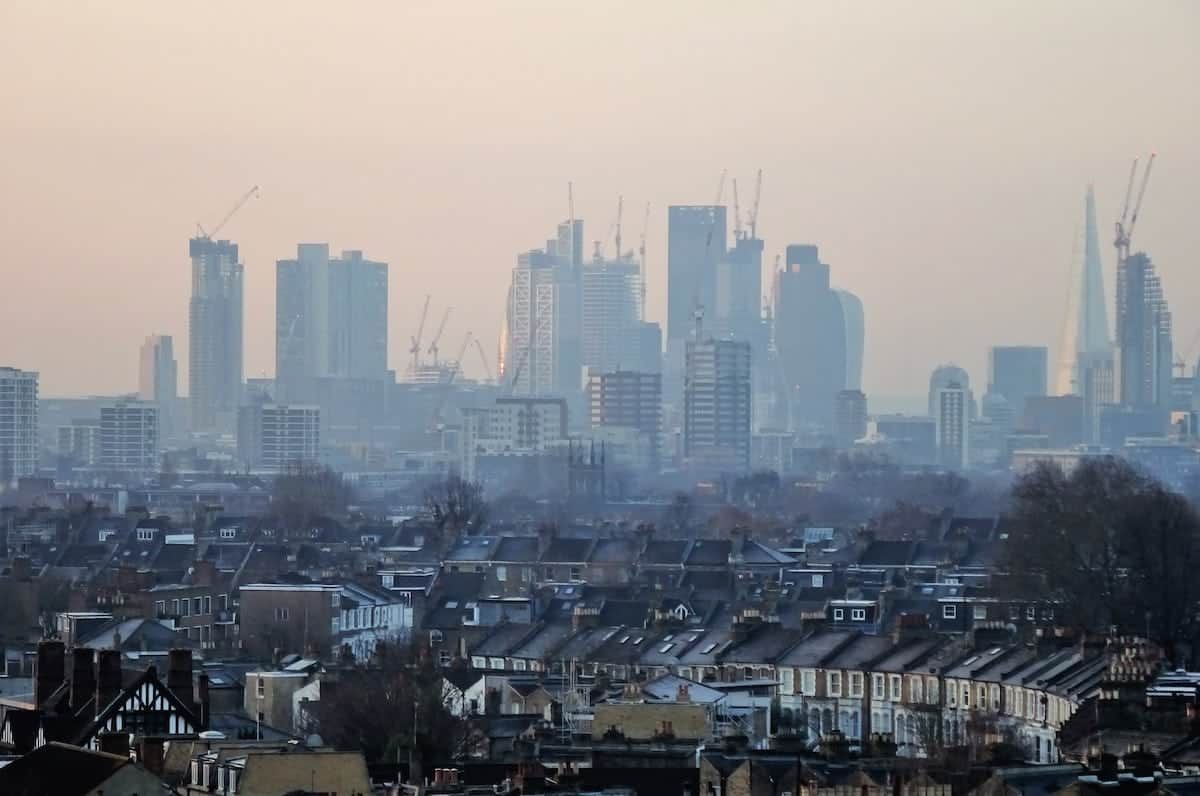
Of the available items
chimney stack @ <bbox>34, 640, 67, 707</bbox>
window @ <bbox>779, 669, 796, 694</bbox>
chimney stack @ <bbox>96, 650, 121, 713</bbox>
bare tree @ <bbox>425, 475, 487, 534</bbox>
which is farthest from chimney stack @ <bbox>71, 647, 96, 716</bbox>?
bare tree @ <bbox>425, 475, 487, 534</bbox>

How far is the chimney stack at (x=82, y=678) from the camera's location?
152 ft

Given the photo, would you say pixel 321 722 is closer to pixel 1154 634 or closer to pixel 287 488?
pixel 1154 634

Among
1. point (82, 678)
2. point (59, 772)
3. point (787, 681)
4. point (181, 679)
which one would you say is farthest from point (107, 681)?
point (787, 681)

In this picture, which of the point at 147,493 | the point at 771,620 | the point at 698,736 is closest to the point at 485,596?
the point at 771,620

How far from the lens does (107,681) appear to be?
46.2 m

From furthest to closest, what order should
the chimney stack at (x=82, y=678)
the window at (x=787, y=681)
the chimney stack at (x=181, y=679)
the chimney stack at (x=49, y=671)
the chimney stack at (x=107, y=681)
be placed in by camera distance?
the window at (x=787, y=681) < the chimney stack at (x=49, y=671) < the chimney stack at (x=181, y=679) < the chimney stack at (x=82, y=678) < the chimney stack at (x=107, y=681)

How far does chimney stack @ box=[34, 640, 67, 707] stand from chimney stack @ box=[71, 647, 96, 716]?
0.51 m

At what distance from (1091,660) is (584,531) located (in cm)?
7329

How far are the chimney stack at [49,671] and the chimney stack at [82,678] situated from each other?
51 cm

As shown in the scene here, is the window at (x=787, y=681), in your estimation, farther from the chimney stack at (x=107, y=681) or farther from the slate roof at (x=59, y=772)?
the slate roof at (x=59, y=772)

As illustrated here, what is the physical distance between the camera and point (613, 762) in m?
42.2

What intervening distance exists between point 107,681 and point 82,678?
0.83 meters

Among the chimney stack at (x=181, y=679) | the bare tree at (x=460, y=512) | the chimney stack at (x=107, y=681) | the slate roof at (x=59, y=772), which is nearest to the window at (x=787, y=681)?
the chimney stack at (x=181, y=679)

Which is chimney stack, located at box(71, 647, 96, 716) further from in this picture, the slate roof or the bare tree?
the bare tree
